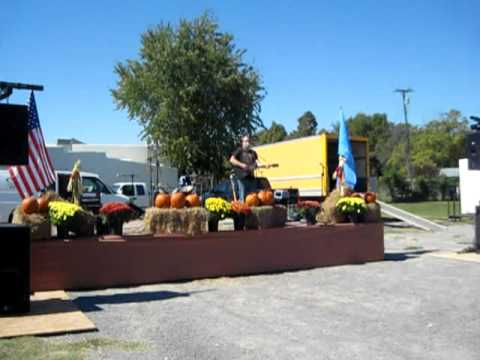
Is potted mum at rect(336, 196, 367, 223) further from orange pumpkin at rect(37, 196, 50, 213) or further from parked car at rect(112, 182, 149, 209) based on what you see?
parked car at rect(112, 182, 149, 209)

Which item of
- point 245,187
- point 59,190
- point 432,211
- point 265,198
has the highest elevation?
point 59,190

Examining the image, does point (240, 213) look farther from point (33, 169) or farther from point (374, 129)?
point (374, 129)

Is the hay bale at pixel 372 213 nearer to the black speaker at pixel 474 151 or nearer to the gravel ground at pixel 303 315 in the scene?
the gravel ground at pixel 303 315

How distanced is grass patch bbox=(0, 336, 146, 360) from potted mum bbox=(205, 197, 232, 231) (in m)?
4.24

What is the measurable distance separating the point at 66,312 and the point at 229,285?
2.92 metres

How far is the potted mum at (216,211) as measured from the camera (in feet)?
32.3

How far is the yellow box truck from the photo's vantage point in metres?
22.3

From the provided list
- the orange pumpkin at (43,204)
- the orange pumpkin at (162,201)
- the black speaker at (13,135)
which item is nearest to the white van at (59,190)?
the orange pumpkin at (162,201)

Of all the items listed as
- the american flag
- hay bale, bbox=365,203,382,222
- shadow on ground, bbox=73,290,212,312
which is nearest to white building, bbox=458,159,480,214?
hay bale, bbox=365,203,382,222

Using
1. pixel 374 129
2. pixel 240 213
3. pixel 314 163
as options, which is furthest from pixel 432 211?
pixel 374 129

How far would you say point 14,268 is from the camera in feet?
21.8

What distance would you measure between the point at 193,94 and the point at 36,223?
1969cm

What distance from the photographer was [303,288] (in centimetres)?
880

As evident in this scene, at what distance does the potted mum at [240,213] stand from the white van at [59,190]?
760 cm
